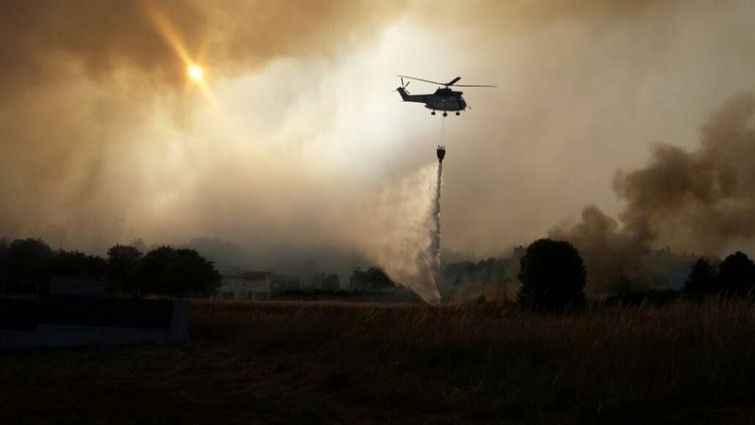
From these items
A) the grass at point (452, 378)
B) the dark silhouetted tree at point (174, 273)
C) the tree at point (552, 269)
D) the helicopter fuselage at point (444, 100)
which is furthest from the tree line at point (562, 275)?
the dark silhouetted tree at point (174, 273)

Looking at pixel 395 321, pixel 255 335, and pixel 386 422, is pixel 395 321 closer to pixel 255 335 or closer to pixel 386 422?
pixel 255 335

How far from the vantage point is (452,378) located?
39.8 feet

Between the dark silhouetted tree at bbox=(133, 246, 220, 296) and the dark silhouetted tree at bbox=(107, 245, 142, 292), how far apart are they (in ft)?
2.77

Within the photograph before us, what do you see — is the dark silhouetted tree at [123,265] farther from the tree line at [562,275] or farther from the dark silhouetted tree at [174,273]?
the tree line at [562,275]

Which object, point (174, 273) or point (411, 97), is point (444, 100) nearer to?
point (411, 97)

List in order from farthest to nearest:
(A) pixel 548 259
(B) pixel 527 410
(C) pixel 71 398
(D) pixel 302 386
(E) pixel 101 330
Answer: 1. (A) pixel 548 259
2. (E) pixel 101 330
3. (D) pixel 302 386
4. (C) pixel 71 398
5. (B) pixel 527 410

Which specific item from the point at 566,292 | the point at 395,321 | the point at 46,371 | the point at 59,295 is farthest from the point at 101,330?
the point at 566,292

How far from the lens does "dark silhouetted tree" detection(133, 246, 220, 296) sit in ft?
229

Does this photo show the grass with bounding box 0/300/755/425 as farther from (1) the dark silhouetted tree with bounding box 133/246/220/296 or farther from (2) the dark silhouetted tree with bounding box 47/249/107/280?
(1) the dark silhouetted tree with bounding box 133/246/220/296

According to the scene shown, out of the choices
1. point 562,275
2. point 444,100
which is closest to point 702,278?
point 562,275

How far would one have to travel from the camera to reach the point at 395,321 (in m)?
19.7

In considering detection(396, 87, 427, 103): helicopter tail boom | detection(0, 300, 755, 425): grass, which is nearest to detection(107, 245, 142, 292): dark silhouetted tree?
detection(396, 87, 427, 103): helicopter tail boom

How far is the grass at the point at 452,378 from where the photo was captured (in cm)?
917

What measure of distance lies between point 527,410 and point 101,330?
16.5 meters
